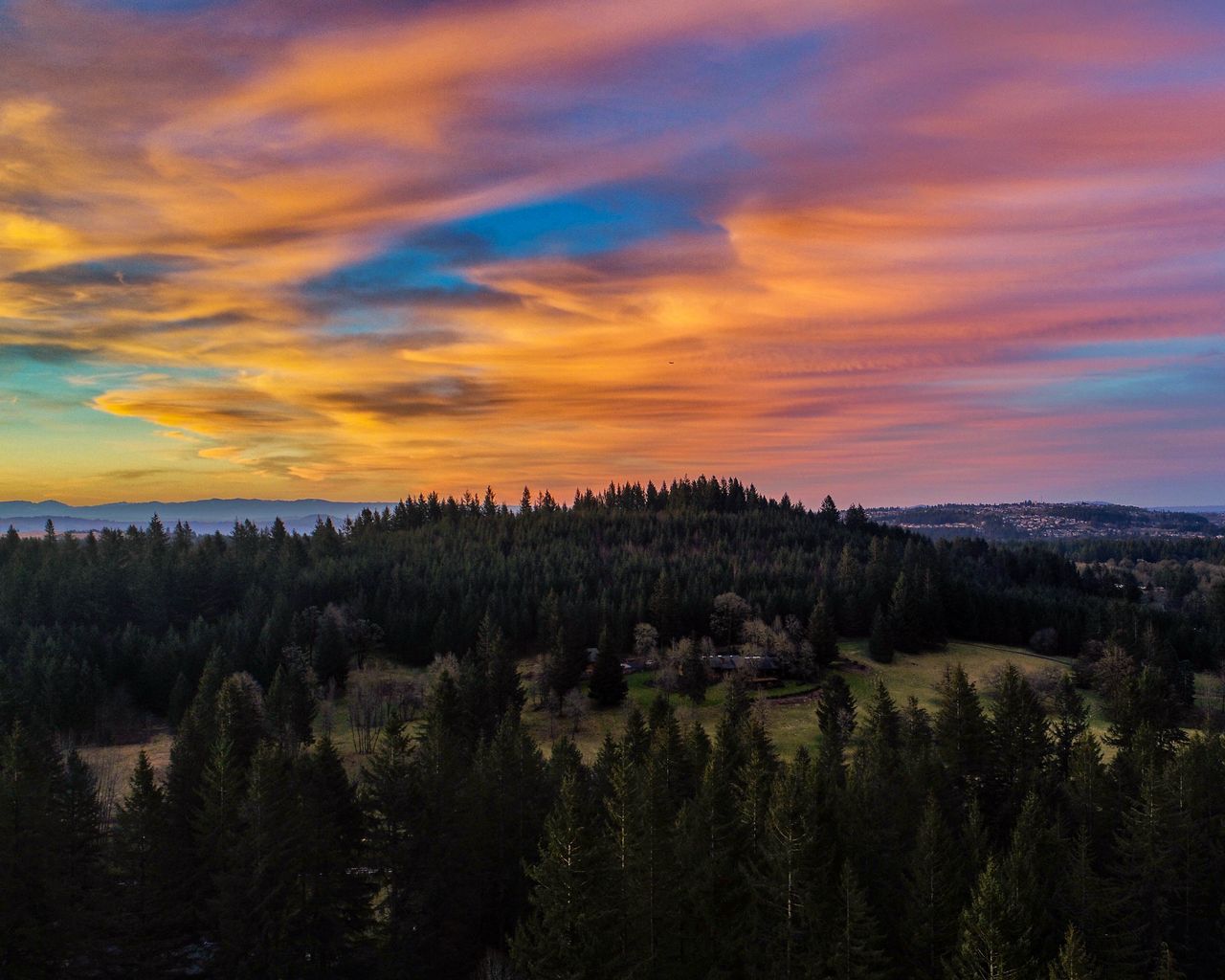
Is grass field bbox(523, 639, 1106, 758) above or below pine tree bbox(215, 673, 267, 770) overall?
below

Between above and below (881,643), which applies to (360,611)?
above

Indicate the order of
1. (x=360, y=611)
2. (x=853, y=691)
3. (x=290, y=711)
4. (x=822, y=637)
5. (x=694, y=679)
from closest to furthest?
(x=290, y=711) < (x=694, y=679) < (x=853, y=691) < (x=822, y=637) < (x=360, y=611)

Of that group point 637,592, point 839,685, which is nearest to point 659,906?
point 839,685

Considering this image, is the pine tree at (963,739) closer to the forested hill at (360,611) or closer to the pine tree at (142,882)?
the forested hill at (360,611)

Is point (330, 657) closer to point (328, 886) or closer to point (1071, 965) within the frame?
point (328, 886)

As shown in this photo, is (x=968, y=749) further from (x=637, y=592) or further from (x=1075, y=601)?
(x=1075, y=601)

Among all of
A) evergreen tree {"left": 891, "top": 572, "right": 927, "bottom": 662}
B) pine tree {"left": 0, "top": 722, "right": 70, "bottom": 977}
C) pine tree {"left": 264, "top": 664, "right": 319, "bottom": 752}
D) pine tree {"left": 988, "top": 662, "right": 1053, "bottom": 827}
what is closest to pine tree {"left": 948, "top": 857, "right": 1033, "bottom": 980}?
pine tree {"left": 988, "top": 662, "right": 1053, "bottom": 827}

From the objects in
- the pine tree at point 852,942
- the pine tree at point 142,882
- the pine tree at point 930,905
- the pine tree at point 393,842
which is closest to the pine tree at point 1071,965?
the pine tree at point 930,905

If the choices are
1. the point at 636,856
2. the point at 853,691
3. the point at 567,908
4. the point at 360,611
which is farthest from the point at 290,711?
the point at 853,691

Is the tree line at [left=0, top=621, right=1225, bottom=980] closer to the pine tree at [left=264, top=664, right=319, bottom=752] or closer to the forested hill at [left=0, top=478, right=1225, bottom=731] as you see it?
the pine tree at [left=264, top=664, right=319, bottom=752]

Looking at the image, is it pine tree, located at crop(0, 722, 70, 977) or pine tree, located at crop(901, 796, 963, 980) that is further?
pine tree, located at crop(901, 796, 963, 980)

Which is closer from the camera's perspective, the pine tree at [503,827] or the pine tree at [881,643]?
the pine tree at [503,827]
